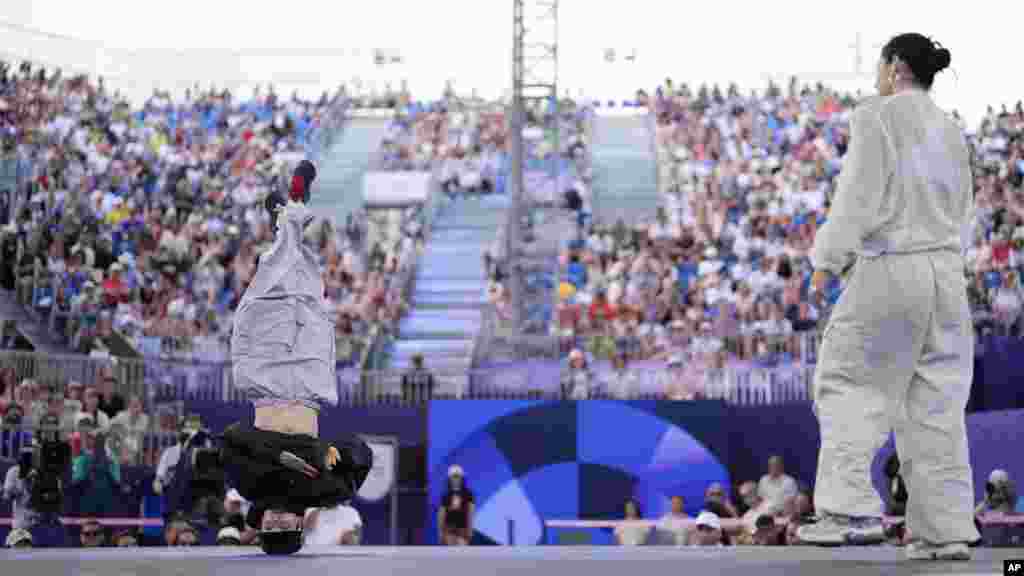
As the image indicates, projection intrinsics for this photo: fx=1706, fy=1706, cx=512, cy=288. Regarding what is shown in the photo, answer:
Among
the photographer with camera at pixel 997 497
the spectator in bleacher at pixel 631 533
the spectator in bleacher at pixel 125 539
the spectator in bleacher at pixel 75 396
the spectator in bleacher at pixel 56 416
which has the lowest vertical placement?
the spectator in bleacher at pixel 631 533

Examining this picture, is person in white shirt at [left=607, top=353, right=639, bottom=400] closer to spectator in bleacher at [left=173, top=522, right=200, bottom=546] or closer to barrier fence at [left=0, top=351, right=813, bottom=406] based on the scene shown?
barrier fence at [left=0, top=351, right=813, bottom=406]

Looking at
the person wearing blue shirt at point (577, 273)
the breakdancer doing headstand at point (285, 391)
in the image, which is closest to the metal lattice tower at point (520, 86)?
the person wearing blue shirt at point (577, 273)

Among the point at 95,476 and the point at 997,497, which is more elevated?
the point at 997,497

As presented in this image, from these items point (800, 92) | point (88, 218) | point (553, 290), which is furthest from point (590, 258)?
point (800, 92)

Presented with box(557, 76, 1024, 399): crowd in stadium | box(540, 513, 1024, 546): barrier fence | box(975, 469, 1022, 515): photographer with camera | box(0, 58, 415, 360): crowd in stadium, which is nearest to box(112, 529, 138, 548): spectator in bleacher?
box(540, 513, 1024, 546): barrier fence

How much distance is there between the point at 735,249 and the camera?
90.5ft

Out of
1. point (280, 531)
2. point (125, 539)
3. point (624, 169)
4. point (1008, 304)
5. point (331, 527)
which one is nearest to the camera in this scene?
point (280, 531)

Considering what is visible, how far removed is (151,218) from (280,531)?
67.4 ft

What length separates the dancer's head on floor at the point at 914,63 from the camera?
298 inches

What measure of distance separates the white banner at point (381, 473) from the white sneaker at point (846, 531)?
45.4 ft

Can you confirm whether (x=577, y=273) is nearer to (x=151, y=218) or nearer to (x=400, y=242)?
(x=400, y=242)

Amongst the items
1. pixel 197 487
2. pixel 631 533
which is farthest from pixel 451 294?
pixel 197 487

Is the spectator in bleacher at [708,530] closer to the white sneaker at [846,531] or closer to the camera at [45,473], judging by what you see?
the camera at [45,473]

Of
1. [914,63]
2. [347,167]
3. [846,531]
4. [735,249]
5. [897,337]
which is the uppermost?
[347,167]
